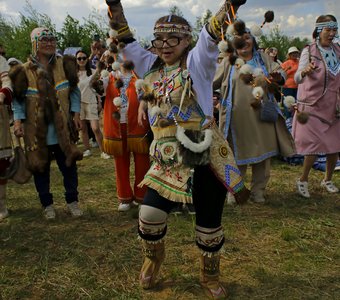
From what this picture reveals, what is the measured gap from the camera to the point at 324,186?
5.05 meters

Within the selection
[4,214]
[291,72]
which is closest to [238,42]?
[4,214]

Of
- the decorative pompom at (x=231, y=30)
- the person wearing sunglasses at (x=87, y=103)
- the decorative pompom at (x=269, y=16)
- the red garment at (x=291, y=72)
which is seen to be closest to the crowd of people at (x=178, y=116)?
the decorative pompom at (x=231, y=30)

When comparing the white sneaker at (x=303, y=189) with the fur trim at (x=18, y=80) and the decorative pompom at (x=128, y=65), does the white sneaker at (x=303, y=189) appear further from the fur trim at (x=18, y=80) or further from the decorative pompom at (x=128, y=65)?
the fur trim at (x=18, y=80)

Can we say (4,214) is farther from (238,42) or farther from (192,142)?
(238,42)

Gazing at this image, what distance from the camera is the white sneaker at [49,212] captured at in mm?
4296

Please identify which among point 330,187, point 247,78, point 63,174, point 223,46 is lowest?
point 330,187

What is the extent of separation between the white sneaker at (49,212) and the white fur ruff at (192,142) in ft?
7.62

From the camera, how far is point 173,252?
344 cm

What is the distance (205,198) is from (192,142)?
16.1 inches

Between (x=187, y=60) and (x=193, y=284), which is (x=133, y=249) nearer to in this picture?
(x=193, y=284)

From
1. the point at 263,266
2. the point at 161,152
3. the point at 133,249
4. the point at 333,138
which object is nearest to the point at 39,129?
the point at 133,249

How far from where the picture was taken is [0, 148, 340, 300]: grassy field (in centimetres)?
292

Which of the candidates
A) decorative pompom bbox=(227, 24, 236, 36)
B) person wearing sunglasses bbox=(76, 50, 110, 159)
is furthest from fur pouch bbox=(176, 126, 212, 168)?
person wearing sunglasses bbox=(76, 50, 110, 159)

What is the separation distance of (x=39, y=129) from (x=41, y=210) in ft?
3.57
